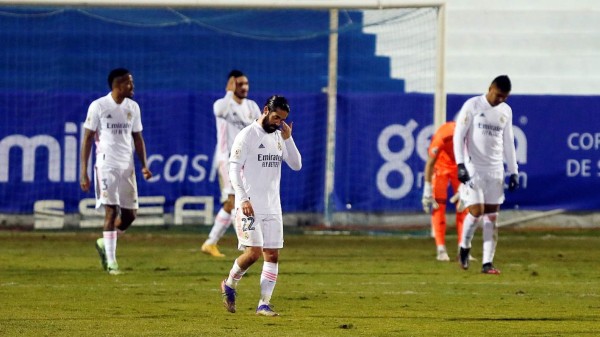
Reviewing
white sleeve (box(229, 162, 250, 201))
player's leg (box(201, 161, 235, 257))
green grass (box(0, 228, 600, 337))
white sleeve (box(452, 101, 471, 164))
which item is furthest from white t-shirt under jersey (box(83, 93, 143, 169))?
white sleeve (box(229, 162, 250, 201))

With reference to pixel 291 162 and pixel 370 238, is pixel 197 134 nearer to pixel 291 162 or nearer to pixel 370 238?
pixel 370 238

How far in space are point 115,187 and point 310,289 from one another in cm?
273

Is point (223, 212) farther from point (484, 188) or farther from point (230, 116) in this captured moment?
point (484, 188)

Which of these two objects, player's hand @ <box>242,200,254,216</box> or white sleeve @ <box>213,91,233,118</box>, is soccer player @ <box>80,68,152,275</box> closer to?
white sleeve @ <box>213,91,233,118</box>

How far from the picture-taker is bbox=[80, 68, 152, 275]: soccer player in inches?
654

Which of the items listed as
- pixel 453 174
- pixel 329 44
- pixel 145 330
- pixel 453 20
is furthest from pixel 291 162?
pixel 453 20

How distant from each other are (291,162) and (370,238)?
998 centimetres

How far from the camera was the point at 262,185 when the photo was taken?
41.6 ft

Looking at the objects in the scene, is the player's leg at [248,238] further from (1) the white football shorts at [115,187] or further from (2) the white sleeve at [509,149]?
(2) the white sleeve at [509,149]

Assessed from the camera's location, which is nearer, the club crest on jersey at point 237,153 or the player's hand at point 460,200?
the club crest on jersey at point 237,153

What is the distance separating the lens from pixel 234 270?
1291 cm

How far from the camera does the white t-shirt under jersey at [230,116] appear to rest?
1870cm

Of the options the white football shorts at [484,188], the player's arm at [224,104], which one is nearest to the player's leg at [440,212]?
the white football shorts at [484,188]

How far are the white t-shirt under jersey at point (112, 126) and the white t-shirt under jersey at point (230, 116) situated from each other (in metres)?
2.08
